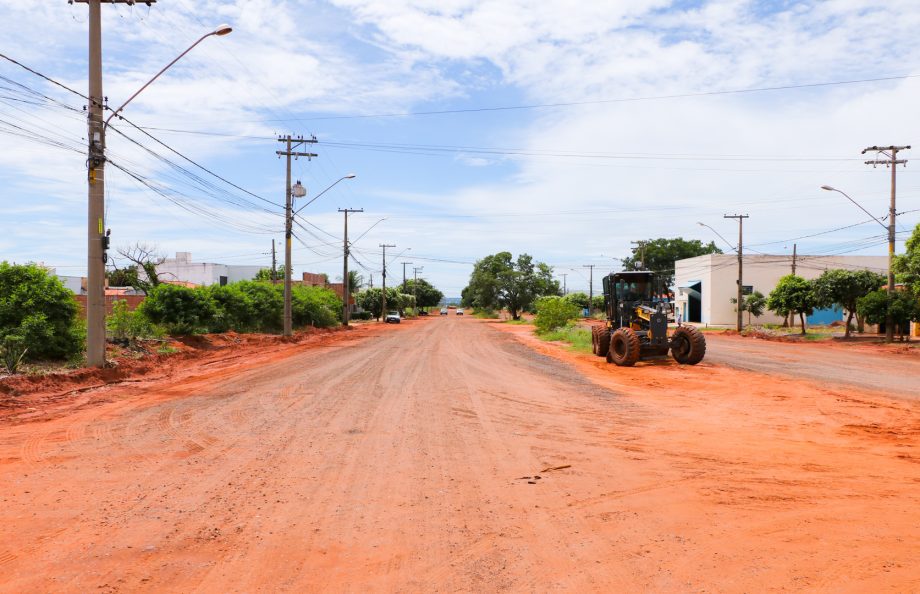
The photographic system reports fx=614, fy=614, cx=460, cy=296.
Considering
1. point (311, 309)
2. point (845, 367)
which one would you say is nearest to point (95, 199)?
point (845, 367)

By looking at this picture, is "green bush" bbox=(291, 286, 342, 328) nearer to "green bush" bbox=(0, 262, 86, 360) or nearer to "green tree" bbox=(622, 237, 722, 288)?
"green bush" bbox=(0, 262, 86, 360)

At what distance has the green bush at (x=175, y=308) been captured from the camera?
26.1m

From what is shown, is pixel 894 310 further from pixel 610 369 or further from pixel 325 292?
pixel 325 292

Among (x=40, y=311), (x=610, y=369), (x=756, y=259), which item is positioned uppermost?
(x=756, y=259)

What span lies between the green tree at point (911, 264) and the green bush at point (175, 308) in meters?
33.7

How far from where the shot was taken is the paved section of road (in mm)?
15773

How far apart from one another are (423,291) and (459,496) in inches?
5261

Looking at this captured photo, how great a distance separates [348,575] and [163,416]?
733 cm

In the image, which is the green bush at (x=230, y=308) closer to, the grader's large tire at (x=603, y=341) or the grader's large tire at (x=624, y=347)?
the grader's large tire at (x=603, y=341)

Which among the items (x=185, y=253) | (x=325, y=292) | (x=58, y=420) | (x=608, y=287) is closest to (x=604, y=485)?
(x=58, y=420)

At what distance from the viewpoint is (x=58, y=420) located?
10016 millimetres

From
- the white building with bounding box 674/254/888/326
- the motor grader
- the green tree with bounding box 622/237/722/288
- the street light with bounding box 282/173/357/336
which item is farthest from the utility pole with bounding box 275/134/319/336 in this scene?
the green tree with bounding box 622/237/722/288

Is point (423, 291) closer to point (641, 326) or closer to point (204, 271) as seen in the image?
point (204, 271)

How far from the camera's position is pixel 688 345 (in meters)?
19.8
